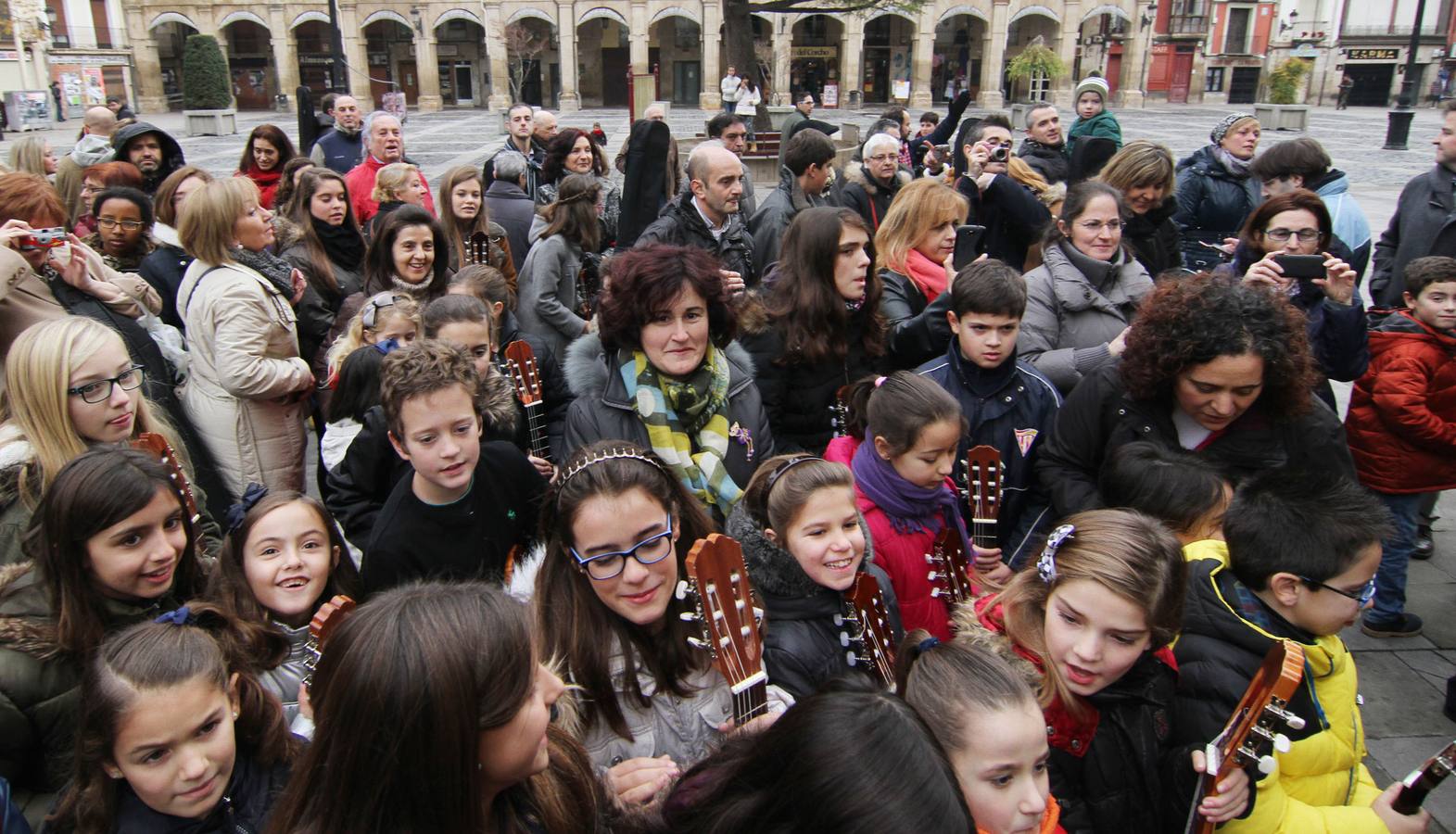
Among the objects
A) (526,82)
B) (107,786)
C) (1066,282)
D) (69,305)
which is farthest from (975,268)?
(526,82)

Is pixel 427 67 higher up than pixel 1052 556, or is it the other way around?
pixel 427 67

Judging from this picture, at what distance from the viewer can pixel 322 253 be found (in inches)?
215

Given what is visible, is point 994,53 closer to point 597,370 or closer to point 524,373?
point 524,373

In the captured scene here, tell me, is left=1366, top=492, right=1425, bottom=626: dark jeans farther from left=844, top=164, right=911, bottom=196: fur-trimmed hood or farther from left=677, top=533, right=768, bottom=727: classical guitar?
left=677, top=533, right=768, bottom=727: classical guitar

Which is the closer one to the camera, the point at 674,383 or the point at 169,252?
the point at 674,383

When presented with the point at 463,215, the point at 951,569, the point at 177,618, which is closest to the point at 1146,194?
the point at 951,569

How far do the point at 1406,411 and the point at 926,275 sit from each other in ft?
7.21

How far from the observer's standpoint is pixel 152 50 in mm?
40750

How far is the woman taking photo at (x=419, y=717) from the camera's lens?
1.37 m

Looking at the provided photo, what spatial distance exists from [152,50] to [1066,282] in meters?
47.5

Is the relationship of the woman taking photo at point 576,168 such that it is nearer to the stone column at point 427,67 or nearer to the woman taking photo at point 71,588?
the woman taking photo at point 71,588

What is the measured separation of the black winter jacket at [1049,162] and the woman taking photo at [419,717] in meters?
7.10

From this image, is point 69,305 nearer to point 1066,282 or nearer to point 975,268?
point 975,268

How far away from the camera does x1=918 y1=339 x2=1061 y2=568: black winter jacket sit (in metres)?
3.57
